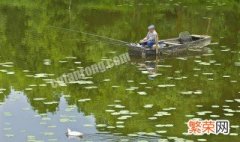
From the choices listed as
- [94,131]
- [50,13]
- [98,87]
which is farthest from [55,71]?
[50,13]

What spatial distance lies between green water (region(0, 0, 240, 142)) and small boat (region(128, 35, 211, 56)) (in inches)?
13.8

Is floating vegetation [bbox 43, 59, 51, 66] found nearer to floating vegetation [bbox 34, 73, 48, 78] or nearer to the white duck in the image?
floating vegetation [bbox 34, 73, 48, 78]

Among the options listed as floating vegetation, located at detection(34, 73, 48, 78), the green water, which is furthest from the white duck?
floating vegetation, located at detection(34, 73, 48, 78)

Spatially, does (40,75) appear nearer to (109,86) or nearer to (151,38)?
(109,86)

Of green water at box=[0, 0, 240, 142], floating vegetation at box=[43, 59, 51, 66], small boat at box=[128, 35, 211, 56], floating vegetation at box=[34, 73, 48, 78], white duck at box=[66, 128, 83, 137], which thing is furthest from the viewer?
small boat at box=[128, 35, 211, 56]

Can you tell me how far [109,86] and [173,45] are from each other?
19.4ft

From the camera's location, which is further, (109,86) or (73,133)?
(109,86)

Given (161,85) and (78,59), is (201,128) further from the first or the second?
(78,59)

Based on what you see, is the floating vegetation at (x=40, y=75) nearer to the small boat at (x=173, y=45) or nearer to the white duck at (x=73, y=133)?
the small boat at (x=173, y=45)

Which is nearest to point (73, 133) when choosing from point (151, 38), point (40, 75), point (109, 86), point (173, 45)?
point (109, 86)

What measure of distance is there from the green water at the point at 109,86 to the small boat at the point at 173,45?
0.35 metres

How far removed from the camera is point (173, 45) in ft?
72.4

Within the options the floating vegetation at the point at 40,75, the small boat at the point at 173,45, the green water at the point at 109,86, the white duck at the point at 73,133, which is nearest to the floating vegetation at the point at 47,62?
the green water at the point at 109,86

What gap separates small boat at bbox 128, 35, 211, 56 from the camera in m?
A: 21.0
